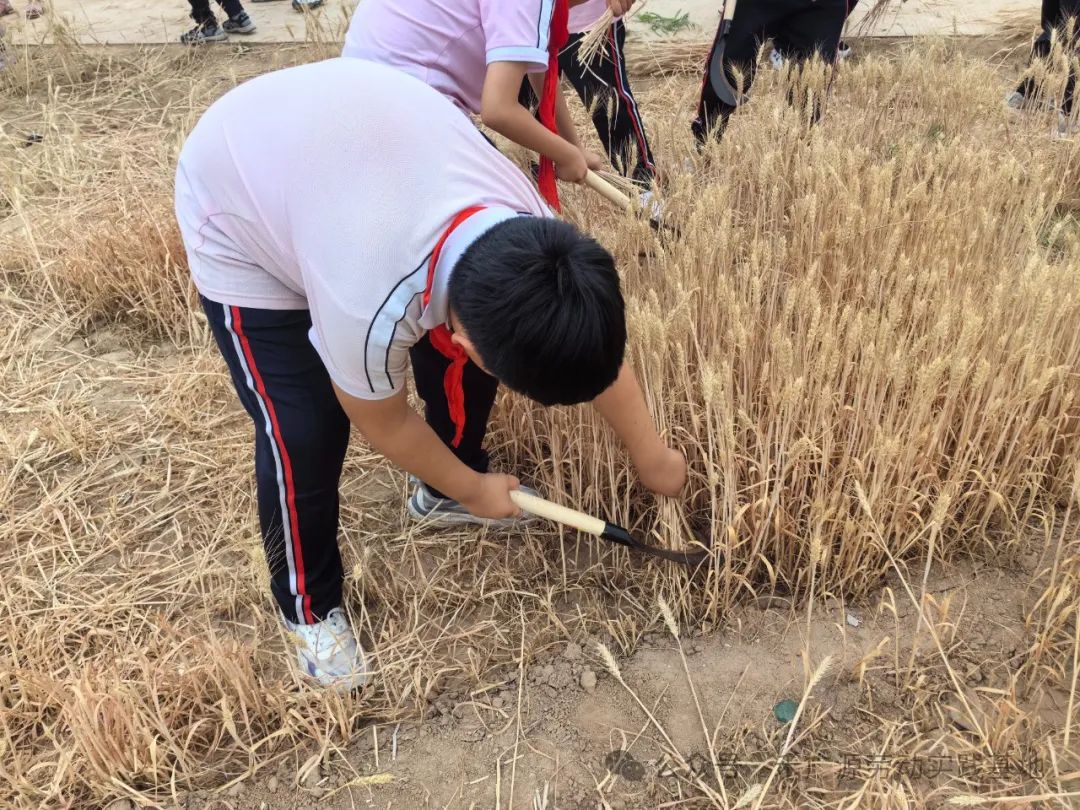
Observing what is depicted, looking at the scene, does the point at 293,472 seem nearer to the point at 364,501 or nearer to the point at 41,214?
the point at 364,501

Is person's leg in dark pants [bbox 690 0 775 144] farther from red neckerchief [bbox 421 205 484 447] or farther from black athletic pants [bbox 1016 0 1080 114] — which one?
red neckerchief [bbox 421 205 484 447]

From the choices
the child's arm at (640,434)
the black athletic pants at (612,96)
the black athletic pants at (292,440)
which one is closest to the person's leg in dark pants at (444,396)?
the black athletic pants at (292,440)

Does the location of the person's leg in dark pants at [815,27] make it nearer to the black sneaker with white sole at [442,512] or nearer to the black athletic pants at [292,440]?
the black sneaker with white sole at [442,512]

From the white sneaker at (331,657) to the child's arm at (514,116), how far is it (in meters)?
0.98

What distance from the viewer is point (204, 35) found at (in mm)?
4305

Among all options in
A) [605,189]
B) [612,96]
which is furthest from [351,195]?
[612,96]

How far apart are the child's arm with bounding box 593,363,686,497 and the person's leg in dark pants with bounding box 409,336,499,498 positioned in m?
0.33

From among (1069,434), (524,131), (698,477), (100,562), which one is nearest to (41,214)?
(100,562)

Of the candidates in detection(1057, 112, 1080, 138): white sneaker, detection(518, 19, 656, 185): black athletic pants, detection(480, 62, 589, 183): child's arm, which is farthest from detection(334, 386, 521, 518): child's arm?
detection(1057, 112, 1080, 138): white sneaker

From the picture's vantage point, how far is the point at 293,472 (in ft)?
4.11

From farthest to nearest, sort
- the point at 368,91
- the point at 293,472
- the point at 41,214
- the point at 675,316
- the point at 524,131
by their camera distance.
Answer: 1. the point at 41,214
2. the point at 524,131
3. the point at 675,316
4. the point at 293,472
5. the point at 368,91

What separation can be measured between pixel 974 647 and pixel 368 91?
124 centimetres

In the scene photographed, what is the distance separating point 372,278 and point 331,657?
0.75 meters

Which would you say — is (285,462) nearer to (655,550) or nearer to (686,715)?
(655,550)
